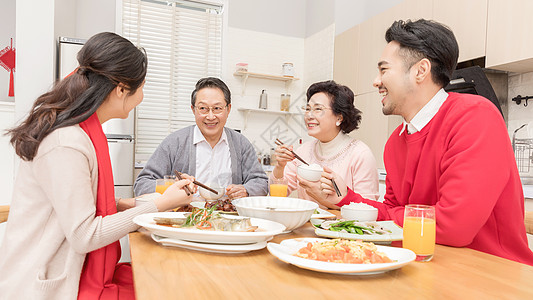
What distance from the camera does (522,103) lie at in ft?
10.0

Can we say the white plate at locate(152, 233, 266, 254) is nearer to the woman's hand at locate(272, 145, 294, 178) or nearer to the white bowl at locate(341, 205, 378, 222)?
the white bowl at locate(341, 205, 378, 222)

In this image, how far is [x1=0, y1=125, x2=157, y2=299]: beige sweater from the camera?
1.06 m

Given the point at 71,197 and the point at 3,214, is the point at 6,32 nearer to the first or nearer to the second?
the point at 3,214

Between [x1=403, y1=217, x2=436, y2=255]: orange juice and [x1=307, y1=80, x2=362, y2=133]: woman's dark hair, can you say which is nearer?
[x1=403, y1=217, x2=436, y2=255]: orange juice

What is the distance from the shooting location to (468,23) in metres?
3.00

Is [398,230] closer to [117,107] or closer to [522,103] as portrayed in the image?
[117,107]

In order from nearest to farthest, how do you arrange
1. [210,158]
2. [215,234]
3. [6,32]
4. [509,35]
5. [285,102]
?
1. [215,234]
2. [210,158]
3. [509,35]
4. [6,32]
5. [285,102]

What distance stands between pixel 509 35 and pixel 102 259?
2904 millimetres

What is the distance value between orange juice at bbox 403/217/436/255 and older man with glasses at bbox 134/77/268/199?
1.32m

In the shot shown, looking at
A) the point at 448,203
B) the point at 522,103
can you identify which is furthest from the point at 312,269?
the point at 522,103

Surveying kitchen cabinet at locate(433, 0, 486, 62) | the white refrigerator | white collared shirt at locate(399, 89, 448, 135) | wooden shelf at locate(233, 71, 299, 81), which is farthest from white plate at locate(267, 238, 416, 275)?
wooden shelf at locate(233, 71, 299, 81)

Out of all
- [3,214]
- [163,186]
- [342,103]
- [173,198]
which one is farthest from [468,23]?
[3,214]

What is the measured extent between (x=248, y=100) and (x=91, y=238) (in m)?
4.17

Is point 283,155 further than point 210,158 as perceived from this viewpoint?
No
